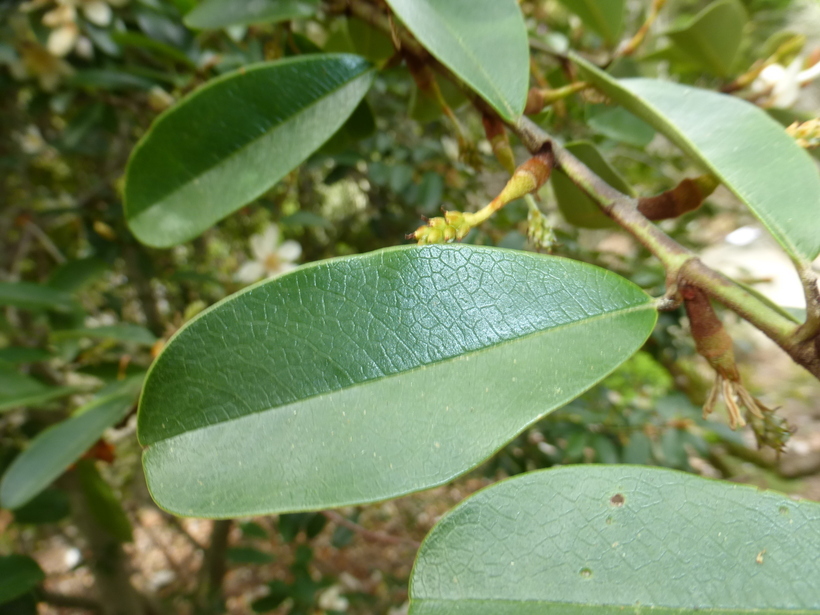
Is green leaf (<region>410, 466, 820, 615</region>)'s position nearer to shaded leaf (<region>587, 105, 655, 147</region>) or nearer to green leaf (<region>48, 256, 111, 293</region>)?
shaded leaf (<region>587, 105, 655, 147</region>)

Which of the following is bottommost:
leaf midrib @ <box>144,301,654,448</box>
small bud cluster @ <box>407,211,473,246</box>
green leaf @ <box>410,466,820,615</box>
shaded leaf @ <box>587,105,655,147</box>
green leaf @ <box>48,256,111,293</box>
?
green leaf @ <box>48,256,111,293</box>

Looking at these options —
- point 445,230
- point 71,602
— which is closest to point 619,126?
point 445,230

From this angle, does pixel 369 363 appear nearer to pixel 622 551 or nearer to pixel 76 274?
pixel 622 551

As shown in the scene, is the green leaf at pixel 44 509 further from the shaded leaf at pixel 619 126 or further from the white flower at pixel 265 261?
the shaded leaf at pixel 619 126

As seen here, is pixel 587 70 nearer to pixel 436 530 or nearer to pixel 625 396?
pixel 436 530

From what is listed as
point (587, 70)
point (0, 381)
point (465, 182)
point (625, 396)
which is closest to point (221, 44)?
point (465, 182)

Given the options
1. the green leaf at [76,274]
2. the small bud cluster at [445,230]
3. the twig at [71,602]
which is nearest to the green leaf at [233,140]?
the small bud cluster at [445,230]

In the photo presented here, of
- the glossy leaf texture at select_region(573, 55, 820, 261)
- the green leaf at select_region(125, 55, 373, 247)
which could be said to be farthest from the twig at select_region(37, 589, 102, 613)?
the glossy leaf texture at select_region(573, 55, 820, 261)
